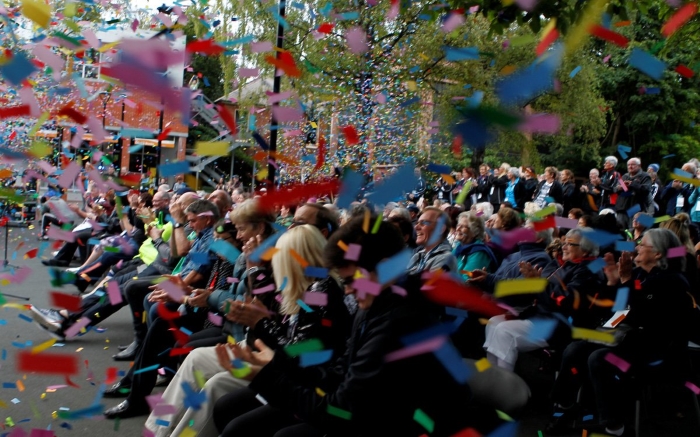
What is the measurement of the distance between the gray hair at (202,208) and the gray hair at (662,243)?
346 centimetres

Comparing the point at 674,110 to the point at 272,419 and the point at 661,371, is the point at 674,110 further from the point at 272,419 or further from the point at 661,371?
the point at 272,419

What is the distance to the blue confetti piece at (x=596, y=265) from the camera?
5.09 metres

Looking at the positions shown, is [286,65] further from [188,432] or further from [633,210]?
[633,210]

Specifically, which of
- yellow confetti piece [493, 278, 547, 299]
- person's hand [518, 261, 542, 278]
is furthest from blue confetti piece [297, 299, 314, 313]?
person's hand [518, 261, 542, 278]

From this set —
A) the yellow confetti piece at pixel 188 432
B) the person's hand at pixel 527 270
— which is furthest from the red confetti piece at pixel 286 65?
the person's hand at pixel 527 270

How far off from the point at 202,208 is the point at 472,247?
2286mm

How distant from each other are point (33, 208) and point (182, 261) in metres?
15.0

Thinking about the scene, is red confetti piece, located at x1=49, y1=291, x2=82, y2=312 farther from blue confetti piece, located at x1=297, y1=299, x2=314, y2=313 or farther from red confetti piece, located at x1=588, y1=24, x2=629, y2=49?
red confetti piece, located at x1=588, y1=24, x2=629, y2=49

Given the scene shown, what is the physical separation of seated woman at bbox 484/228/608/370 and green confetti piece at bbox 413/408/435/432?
246cm

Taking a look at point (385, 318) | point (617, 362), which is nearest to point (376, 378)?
point (385, 318)

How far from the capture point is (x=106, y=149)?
290 inches

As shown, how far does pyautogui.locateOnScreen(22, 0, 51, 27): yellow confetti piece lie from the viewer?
314 cm

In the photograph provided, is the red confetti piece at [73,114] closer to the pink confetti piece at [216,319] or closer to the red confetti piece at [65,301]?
the red confetti piece at [65,301]

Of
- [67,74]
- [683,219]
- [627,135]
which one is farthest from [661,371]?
[627,135]
